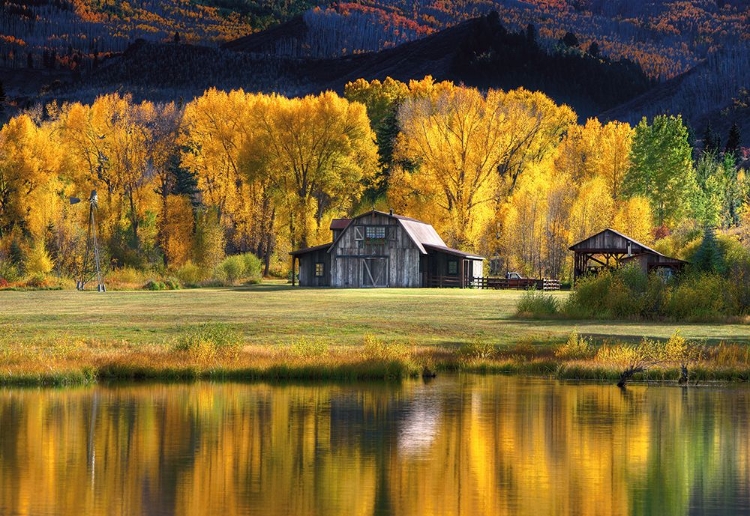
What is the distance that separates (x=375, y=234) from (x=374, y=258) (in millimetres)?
1830

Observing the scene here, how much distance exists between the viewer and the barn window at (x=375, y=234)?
95438mm

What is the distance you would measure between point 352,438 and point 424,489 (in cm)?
552

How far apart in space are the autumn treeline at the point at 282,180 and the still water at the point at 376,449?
6947cm

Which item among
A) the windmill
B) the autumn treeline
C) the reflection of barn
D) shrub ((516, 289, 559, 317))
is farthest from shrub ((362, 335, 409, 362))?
the autumn treeline

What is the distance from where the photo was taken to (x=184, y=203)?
111562 millimetres

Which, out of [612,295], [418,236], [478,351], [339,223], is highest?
[339,223]

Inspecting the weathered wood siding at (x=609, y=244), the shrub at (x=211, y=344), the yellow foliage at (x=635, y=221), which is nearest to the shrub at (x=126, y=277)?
the weathered wood siding at (x=609, y=244)

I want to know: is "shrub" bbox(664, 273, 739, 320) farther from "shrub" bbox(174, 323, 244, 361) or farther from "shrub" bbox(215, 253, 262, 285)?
"shrub" bbox(215, 253, 262, 285)

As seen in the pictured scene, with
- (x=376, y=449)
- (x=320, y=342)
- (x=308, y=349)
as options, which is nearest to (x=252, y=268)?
(x=320, y=342)

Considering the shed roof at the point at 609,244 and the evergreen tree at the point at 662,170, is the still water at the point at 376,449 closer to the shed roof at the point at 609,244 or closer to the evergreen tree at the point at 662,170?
the shed roof at the point at 609,244

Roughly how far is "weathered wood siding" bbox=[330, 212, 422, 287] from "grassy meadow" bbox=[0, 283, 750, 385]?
99.9ft

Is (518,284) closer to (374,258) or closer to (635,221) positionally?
(374,258)

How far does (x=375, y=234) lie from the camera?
9569 centimetres

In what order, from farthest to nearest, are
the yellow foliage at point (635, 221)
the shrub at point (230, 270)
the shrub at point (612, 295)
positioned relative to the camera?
the yellow foliage at point (635, 221)
the shrub at point (230, 270)
the shrub at point (612, 295)
